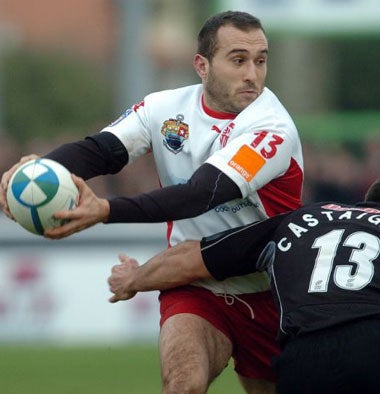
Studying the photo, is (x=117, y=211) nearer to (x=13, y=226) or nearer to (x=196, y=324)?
(x=196, y=324)

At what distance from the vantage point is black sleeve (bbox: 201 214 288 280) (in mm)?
7191

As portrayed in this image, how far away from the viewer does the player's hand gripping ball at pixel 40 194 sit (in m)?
6.95

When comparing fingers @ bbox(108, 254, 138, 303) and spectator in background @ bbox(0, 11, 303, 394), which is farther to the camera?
fingers @ bbox(108, 254, 138, 303)

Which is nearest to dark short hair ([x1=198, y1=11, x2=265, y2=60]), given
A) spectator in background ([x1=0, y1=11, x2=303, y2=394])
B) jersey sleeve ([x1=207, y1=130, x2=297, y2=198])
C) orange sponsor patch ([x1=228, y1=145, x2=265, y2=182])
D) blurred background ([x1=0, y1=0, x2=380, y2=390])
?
spectator in background ([x1=0, y1=11, x2=303, y2=394])

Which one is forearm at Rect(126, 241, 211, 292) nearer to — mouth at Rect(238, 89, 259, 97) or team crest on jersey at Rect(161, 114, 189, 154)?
team crest on jersey at Rect(161, 114, 189, 154)

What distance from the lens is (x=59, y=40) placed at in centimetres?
3738

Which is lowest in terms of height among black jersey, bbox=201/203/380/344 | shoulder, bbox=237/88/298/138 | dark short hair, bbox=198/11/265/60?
black jersey, bbox=201/203/380/344

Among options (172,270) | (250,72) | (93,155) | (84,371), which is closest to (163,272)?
(172,270)

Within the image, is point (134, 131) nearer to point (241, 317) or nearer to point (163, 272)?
point (163, 272)

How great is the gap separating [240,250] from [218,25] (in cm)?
141

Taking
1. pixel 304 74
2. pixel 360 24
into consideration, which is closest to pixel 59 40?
pixel 304 74

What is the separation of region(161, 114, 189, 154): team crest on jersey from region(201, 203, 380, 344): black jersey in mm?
1152

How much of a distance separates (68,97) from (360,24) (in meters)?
16.6

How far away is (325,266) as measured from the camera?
6562mm
